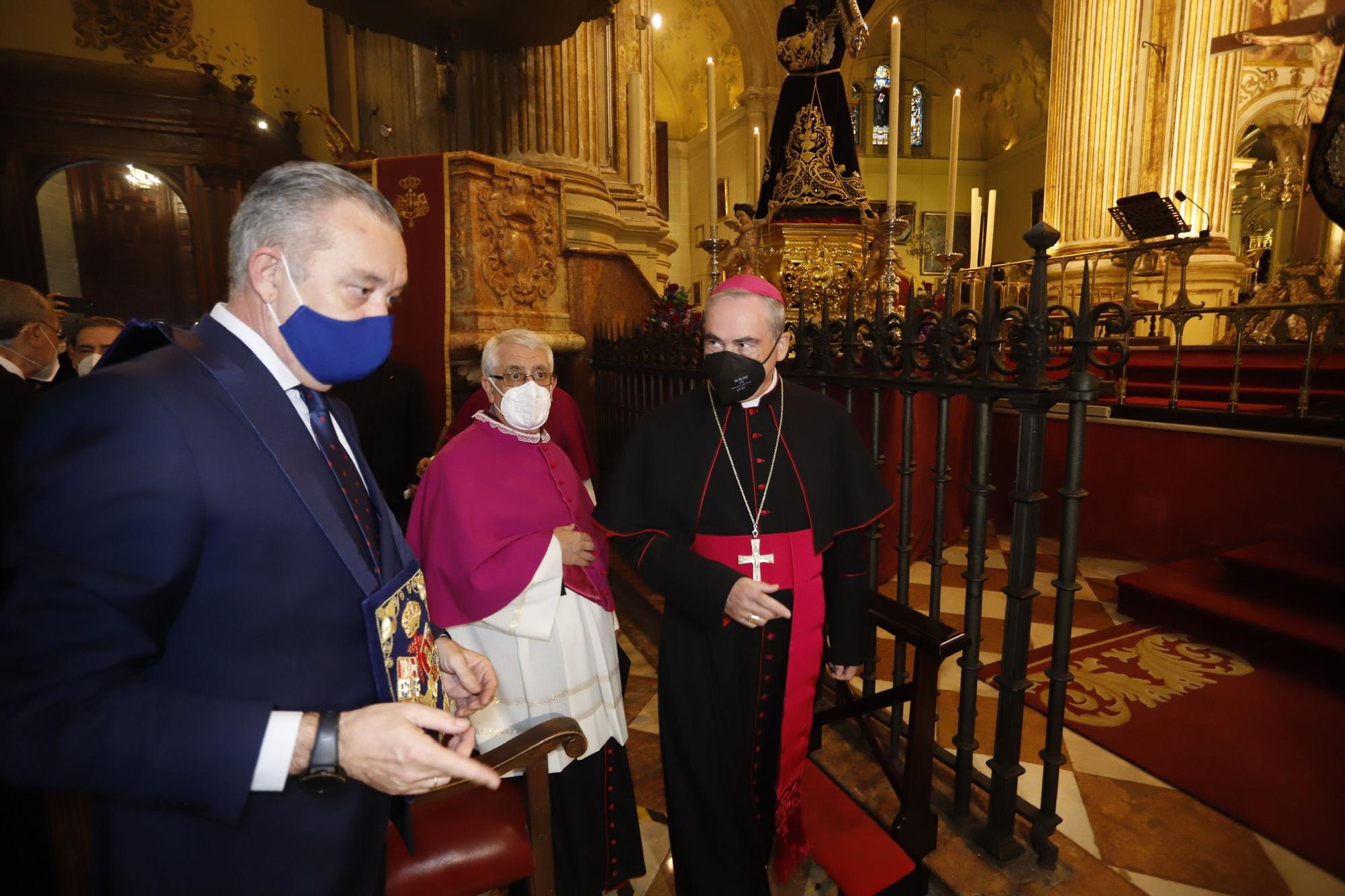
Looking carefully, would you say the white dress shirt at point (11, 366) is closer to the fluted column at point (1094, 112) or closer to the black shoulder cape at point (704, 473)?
the black shoulder cape at point (704, 473)

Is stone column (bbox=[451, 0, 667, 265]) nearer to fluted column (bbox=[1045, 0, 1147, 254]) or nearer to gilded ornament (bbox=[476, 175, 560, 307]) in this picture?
gilded ornament (bbox=[476, 175, 560, 307])

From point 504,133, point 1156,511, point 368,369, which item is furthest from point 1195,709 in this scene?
point 504,133

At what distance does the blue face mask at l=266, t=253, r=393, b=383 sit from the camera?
100 cm

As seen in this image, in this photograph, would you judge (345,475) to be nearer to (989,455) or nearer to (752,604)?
(752,604)

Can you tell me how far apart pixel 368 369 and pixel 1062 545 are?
74.9 inches

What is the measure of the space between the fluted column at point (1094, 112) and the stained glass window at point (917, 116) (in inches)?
409

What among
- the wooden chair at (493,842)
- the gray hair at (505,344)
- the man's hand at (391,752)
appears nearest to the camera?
the man's hand at (391,752)

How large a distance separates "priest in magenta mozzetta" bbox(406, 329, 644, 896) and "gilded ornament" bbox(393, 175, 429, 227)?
237cm

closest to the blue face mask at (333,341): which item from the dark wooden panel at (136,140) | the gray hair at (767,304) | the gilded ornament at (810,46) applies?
the gray hair at (767,304)

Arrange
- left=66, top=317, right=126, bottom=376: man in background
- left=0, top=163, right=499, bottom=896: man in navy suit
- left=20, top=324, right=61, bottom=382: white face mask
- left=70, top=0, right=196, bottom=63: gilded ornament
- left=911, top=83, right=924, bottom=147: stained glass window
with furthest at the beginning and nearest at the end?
1. left=911, top=83, right=924, bottom=147: stained glass window
2. left=70, top=0, right=196, bottom=63: gilded ornament
3. left=66, top=317, right=126, bottom=376: man in background
4. left=20, top=324, right=61, bottom=382: white face mask
5. left=0, top=163, right=499, bottom=896: man in navy suit

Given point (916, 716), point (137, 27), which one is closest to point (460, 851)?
point (916, 716)

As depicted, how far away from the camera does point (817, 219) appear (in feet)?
17.1

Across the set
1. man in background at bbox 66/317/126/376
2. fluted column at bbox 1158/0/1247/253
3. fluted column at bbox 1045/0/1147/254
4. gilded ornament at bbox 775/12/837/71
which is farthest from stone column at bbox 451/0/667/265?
fluted column at bbox 1158/0/1247/253

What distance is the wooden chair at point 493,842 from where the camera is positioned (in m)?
1.41
